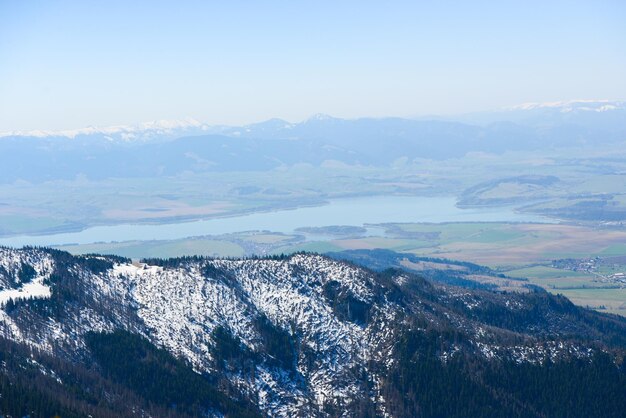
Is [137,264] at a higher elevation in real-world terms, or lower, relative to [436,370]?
higher

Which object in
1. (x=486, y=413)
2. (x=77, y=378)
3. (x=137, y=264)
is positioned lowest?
(x=486, y=413)

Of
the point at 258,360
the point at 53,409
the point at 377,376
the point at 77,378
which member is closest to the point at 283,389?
the point at 258,360

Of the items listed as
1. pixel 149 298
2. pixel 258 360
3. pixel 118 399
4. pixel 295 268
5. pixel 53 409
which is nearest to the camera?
pixel 53 409

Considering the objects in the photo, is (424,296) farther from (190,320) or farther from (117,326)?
(117,326)

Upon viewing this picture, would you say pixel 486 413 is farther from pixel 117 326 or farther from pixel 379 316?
pixel 117 326

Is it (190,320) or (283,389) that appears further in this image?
(190,320)

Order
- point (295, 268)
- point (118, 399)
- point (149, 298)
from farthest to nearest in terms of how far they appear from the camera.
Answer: point (295, 268) < point (149, 298) < point (118, 399)
